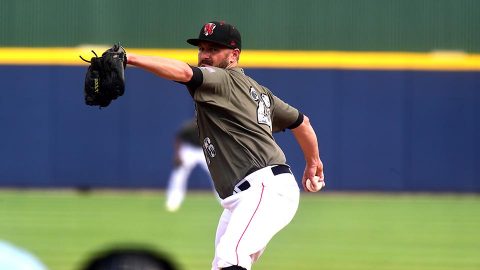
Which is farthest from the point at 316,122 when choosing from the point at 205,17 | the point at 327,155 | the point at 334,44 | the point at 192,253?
the point at 192,253

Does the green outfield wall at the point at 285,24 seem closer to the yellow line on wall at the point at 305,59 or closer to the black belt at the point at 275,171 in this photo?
the yellow line on wall at the point at 305,59

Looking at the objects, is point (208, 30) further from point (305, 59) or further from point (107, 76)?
point (305, 59)

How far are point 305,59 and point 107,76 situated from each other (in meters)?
12.2

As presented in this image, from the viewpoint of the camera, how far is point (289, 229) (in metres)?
11.3

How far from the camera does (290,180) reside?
201 inches

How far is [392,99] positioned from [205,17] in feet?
11.5

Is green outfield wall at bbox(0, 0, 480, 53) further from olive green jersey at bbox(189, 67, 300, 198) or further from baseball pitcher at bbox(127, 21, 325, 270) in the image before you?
olive green jersey at bbox(189, 67, 300, 198)

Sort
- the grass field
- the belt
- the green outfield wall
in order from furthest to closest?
the green outfield wall
the grass field
the belt

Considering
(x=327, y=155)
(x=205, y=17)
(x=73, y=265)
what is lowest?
(x=327, y=155)

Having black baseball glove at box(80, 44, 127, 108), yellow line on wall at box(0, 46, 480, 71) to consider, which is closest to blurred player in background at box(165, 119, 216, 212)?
yellow line on wall at box(0, 46, 480, 71)

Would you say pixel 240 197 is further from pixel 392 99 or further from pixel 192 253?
pixel 392 99

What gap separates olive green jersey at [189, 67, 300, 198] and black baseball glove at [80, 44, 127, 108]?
18.9 inches

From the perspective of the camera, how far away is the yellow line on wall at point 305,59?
634 inches

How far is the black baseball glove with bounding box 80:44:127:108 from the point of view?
444cm
